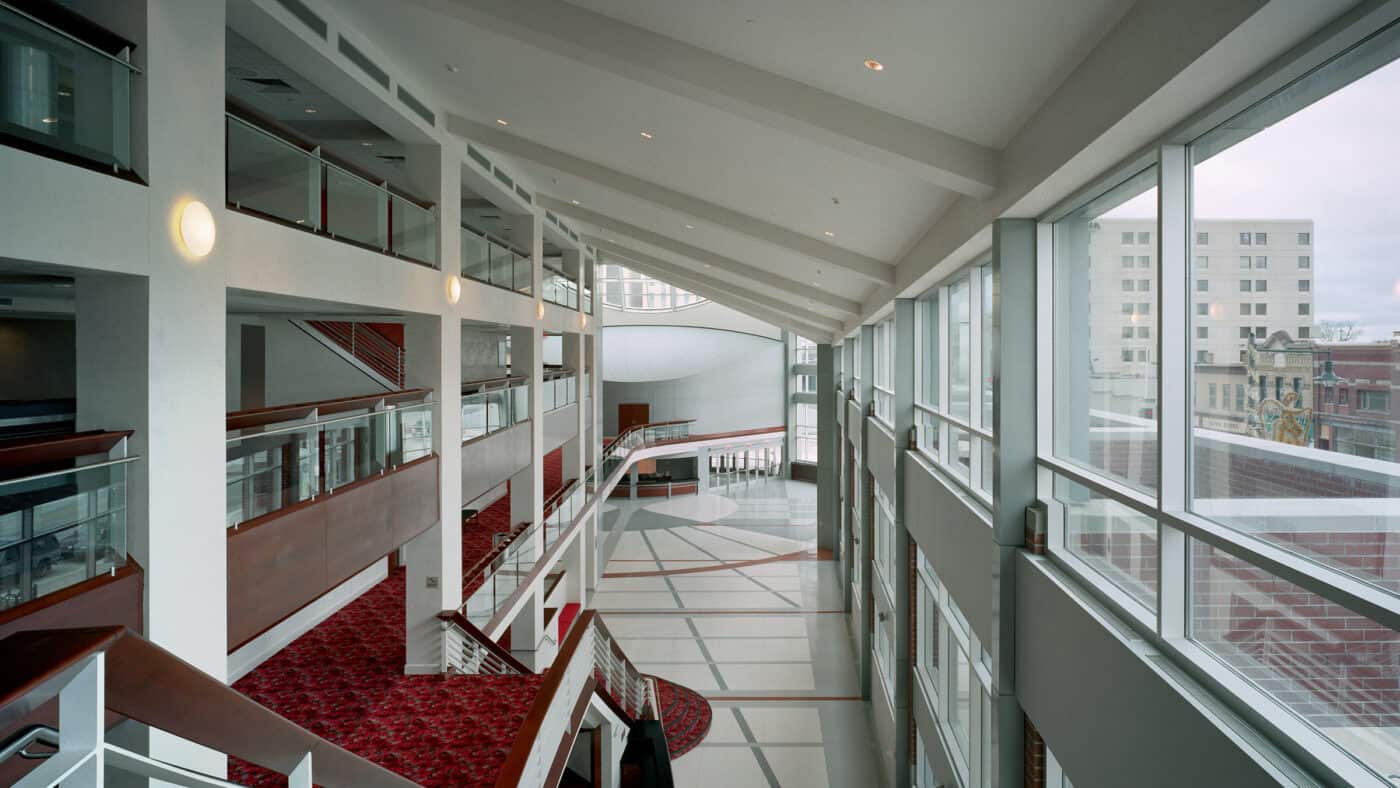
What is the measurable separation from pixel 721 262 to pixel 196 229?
10101 millimetres

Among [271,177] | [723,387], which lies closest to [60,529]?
[271,177]

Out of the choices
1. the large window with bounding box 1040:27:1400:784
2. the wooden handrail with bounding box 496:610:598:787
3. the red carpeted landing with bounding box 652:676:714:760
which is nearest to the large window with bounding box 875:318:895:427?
the red carpeted landing with bounding box 652:676:714:760

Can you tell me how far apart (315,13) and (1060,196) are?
605 centimetres

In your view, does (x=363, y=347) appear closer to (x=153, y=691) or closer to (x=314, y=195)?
(x=314, y=195)

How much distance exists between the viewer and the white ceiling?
3684mm

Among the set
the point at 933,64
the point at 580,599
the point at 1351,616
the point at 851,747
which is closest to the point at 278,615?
the point at 933,64

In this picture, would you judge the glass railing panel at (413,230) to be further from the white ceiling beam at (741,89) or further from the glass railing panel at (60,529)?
the glass railing panel at (60,529)

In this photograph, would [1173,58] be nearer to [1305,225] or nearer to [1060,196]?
[1305,225]

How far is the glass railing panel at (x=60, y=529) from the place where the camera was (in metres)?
3.58

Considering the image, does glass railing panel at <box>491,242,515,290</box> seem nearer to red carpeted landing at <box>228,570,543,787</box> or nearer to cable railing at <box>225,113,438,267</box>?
cable railing at <box>225,113,438,267</box>

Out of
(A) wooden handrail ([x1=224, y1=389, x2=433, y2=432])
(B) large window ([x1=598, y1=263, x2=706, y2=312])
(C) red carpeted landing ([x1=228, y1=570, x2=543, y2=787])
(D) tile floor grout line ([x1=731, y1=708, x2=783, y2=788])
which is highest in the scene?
(B) large window ([x1=598, y1=263, x2=706, y2=312])

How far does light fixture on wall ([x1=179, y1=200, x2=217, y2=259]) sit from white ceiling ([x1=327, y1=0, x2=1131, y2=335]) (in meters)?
2.25

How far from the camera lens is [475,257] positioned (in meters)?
11.0

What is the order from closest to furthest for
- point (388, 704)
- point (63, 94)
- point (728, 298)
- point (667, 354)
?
1. point (63, 94)
2. point (388, 704)
3. point (728, 298)
4. point (667, 354)
